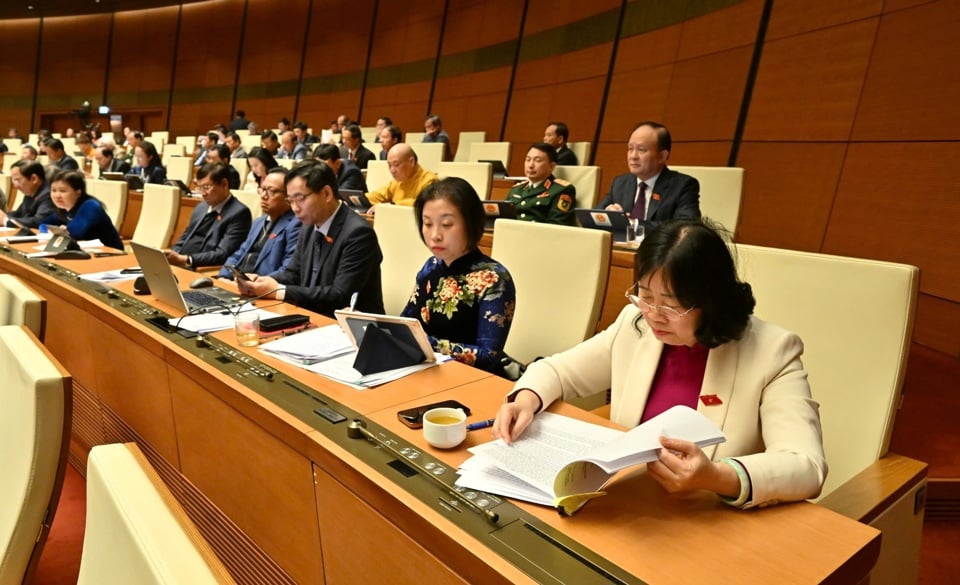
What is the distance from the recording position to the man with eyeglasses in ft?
9.20

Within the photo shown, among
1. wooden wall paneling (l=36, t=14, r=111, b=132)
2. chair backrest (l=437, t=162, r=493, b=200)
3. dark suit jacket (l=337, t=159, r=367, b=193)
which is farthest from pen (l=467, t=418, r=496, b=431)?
wooden wall paneling (l=36, t=14, r=111, b=132)

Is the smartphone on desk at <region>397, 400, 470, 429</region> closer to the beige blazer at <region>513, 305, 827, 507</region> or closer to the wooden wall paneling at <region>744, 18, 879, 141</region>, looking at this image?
the beige blazer at <region>513, 305, 827, 507</region>

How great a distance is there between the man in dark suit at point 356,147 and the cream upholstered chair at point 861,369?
510 centimetres

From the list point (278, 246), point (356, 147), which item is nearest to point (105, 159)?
point (356, 147)

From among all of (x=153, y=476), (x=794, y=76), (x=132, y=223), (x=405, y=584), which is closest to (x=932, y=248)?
(x=794, y=76)

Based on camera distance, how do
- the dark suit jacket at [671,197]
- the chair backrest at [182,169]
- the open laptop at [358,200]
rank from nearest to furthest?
the dark suit jacket at [671,197]
the open laptop at [358,200]
the chair backrest at [182,169]

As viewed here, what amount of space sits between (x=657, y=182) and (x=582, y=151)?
2.43m

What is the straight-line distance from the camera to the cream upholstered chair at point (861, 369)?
1.12 meters

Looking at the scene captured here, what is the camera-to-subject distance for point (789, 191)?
3.93 meters

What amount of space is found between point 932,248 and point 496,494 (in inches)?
122

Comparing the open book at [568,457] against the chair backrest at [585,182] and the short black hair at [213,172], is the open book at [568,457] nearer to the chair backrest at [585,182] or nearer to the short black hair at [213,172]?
the short black hair at [213,172]

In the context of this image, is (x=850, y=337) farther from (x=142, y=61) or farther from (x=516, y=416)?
(x=142, y=61)

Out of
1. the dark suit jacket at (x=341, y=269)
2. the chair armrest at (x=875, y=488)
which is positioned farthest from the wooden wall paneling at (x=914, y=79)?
the dark suit jacket at (x=341, y=269)

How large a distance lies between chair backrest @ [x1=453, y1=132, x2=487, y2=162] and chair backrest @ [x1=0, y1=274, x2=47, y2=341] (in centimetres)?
584
